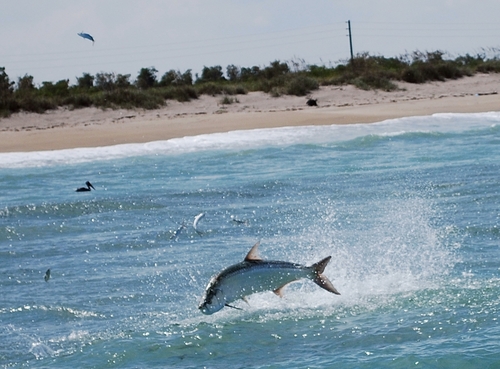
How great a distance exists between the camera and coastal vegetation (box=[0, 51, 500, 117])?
33594 mm

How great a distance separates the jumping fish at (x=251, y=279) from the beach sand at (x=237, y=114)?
1743cm

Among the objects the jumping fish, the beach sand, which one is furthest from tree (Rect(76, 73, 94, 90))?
the jumping fish

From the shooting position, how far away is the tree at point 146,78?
Answer: 44719 mm

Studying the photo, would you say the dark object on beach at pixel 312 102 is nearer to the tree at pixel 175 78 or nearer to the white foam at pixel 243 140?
the white foam at pixel 243 140

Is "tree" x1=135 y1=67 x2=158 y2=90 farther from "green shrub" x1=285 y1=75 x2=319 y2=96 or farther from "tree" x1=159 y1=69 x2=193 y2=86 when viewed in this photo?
"green shrub" x1=285 y1=75 x2=319 y2=96

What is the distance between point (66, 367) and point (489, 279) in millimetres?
3740

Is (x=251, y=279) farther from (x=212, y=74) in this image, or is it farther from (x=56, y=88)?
(x=212, y=74)

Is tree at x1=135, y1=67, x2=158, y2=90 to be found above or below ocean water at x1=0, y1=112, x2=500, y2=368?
above

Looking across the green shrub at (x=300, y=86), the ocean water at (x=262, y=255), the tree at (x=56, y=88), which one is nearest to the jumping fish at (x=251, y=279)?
the ocean water at (x=262, y=255)

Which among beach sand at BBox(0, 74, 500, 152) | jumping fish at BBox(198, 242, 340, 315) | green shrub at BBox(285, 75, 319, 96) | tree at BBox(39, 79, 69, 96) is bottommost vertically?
jumping fish at BBox(198, 242, 340, 315)

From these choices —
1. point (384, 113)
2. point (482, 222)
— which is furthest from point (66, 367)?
point (384, 113)

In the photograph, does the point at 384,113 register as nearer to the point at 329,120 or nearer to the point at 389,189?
the point at 329,120

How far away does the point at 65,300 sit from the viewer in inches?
338

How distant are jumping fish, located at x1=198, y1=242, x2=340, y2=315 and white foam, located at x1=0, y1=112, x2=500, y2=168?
14.8 meters
